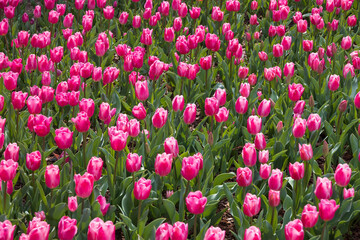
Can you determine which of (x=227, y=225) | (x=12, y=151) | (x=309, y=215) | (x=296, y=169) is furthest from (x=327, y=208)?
(x=12, y=151)

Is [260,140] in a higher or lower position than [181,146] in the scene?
higher

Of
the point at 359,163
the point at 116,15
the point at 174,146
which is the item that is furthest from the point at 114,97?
the point at 116,15

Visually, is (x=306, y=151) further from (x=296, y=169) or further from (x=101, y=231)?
(x=101, y=231)

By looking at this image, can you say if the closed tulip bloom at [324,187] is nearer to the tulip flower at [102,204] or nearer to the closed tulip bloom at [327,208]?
the closed tulip bloom at [327,208]

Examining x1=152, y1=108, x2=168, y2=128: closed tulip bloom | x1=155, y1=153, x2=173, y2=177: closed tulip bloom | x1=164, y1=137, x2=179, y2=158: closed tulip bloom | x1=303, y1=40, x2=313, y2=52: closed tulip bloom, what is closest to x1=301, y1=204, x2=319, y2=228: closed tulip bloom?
x1=155, y1=153, x2=173, y2=177: closed tulip bloom

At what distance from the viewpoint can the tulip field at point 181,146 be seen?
260cm

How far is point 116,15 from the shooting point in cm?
648

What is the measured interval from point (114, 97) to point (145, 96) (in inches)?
21.0

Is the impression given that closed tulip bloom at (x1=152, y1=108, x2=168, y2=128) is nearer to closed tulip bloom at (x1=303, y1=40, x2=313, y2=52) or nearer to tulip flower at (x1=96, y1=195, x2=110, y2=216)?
tulip flower at (x1=96, y1=195, x2=110, y2=216)

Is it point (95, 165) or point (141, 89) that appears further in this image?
point (141, 89)

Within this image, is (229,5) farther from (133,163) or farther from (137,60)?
(133,163)

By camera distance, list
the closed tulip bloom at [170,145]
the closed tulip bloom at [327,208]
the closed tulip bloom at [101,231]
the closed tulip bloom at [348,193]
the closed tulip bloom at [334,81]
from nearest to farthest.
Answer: the closed tulip bloom at [101,231] < the closed tulip bloom at [327,208] < the closed tulip bloom at [348,193] < the closed tulip bloom at [170,145] < the closed tulip bloom at [334,81]

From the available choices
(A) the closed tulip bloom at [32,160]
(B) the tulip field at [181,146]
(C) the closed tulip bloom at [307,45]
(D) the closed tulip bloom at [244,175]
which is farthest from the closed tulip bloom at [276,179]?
(C) the closed tulip bloom at [307,45]

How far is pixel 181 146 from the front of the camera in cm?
340
